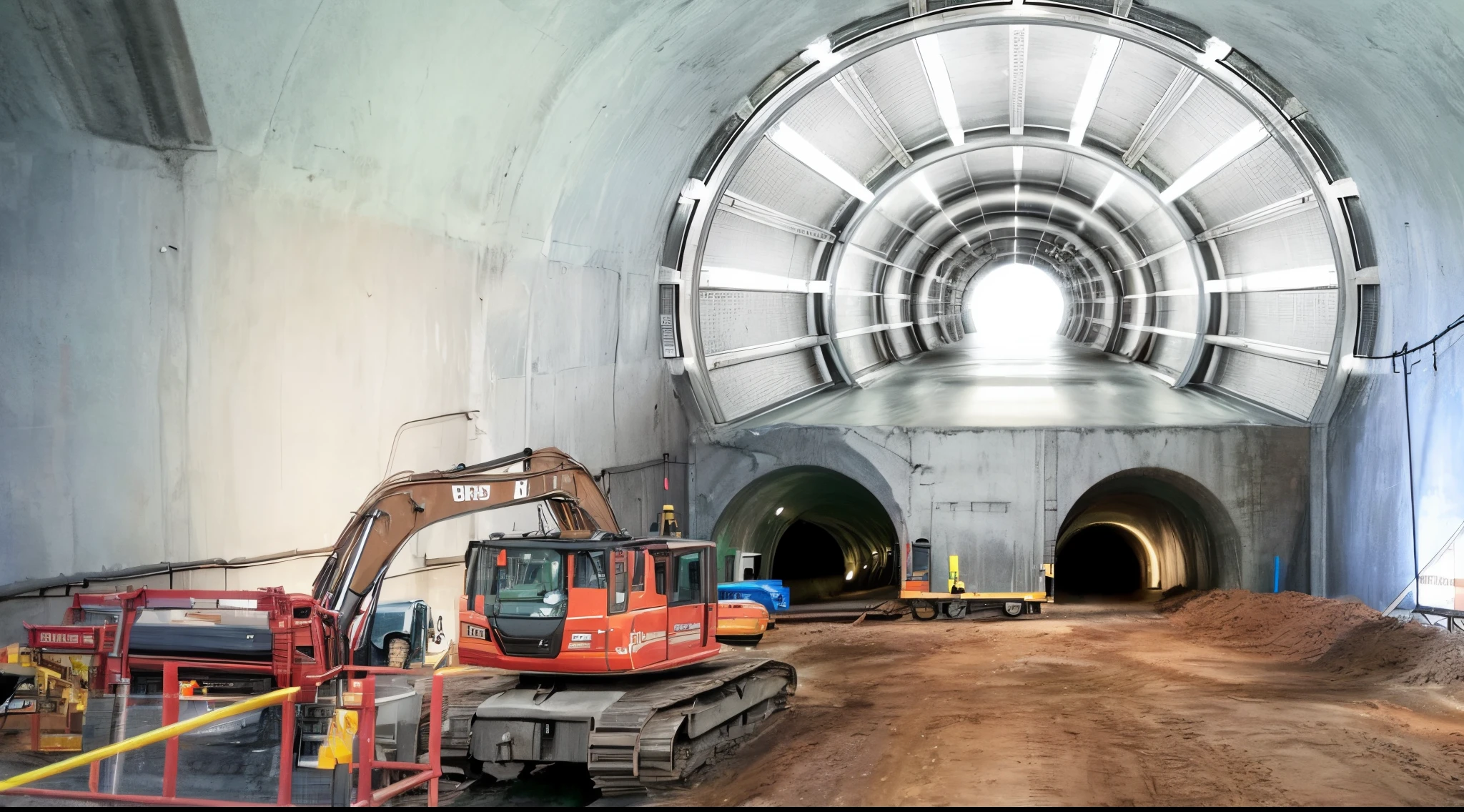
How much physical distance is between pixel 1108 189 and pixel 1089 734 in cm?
2010

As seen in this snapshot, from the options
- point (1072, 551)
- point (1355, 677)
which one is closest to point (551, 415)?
point (1355, 677)

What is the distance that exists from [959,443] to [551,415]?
27.4 feet

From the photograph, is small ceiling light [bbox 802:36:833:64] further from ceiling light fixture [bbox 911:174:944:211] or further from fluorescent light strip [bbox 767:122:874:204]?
ceiling light fixture [bbox 911:174:944:211]

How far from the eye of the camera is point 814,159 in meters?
23.5

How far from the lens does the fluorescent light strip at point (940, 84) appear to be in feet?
69.5

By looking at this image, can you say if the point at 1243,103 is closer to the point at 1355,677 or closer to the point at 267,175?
the point at 1355,677

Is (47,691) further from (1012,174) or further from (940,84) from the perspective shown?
(1012,174)

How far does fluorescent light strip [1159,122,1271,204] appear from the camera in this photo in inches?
810

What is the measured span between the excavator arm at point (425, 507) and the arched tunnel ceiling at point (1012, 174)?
9.34 metres

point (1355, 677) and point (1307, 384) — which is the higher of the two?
point (1307, 384)

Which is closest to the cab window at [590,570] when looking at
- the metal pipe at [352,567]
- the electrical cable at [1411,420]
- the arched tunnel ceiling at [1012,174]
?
the metal pipe at [352,567]

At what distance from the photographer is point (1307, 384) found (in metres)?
22.1

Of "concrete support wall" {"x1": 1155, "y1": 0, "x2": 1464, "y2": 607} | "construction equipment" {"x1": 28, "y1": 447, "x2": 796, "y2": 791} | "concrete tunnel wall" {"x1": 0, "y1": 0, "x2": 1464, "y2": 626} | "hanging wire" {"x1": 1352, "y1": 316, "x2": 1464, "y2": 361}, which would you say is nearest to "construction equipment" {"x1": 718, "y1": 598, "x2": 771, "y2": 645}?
"concrete tunnel wall" {"x1": 0, "y1": 0, "x2": 1464, "y2": 626}

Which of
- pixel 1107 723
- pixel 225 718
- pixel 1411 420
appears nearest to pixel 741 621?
pixel 1107 723
